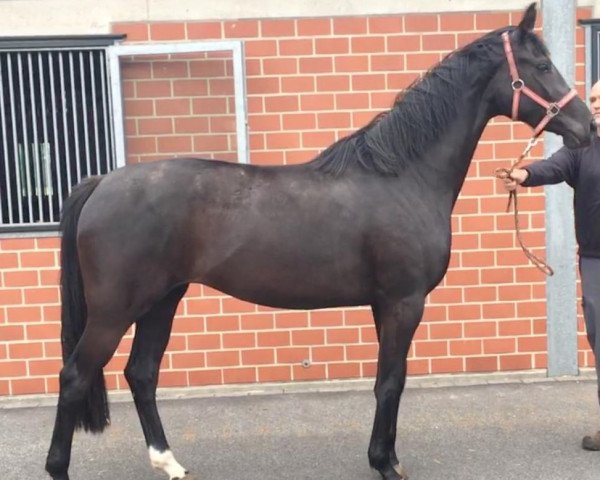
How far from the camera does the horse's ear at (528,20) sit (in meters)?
3.17

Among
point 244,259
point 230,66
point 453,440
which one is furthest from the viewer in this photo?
point 230,66

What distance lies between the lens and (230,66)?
15.4 feet

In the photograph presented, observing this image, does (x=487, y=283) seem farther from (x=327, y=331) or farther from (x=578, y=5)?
(x=578, y=5)

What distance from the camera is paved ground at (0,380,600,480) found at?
3623mm

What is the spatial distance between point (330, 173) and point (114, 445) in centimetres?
204

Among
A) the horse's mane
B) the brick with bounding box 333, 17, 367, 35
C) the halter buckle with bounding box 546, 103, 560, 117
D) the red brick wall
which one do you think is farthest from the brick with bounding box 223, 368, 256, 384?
the halter buckle with bounding box 546, 103, 560, 117

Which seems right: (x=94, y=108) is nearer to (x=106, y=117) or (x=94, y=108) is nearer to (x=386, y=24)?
(x=106, y=117)

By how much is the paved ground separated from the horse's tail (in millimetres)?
479

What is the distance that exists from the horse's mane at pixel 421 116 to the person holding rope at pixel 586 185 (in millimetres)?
478

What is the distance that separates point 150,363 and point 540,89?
230 cm

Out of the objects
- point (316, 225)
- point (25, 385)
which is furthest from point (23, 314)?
point (316, 225)

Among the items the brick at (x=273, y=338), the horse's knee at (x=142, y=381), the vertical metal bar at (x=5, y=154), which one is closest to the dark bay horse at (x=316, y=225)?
the horse's knee at (x=142, y=381)

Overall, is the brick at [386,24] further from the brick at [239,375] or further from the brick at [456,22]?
the brick at [239,375]

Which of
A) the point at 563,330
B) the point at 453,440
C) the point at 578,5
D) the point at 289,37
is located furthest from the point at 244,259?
the point at 578,5
